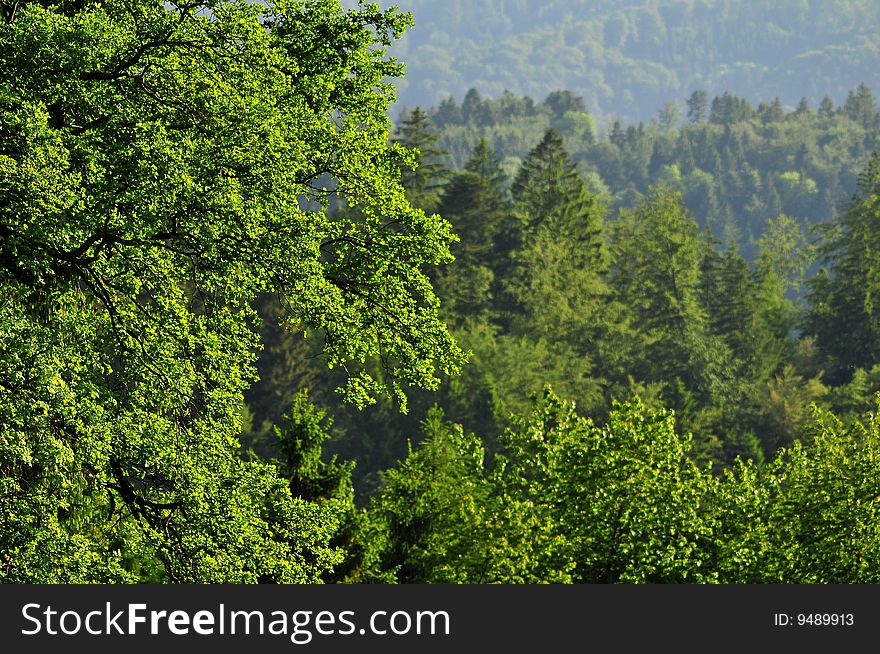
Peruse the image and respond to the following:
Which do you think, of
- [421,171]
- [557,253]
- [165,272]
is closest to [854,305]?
[557,253]

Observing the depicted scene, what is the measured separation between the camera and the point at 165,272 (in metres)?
14.3

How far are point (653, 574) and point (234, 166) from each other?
50.0ft

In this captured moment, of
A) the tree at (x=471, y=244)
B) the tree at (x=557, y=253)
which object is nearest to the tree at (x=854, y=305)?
the tree at (x=557, y=253)

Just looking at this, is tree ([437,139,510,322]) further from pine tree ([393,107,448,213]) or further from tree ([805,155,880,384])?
tree ([805,155,880,384])

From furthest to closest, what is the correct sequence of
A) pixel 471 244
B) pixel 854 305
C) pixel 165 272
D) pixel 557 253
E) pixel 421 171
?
pixel 557 253 → pixel 471 244 → pixel 854 305 → pixel 421 171 → pixel 165 272

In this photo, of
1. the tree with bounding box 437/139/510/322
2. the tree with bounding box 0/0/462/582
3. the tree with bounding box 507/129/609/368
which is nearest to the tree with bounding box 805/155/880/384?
the tree with bounding box 507/129/609/368

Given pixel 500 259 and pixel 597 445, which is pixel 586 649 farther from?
pixel 500 259

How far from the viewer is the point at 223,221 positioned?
45.4ft

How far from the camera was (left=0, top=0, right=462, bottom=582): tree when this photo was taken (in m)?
13.3

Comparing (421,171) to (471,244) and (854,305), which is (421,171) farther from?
(854,305)

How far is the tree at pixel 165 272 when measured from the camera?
13.3m

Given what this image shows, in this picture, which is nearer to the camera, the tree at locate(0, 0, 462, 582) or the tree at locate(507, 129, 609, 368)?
the tree at locate(0, 0, 462, 582)

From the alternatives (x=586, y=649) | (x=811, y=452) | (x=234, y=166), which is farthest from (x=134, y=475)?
(x=811, y=452)

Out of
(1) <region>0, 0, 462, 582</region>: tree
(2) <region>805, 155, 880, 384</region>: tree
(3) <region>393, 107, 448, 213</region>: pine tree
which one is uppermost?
(3) <region>393, 107, 448, 213</region>: pine tree
